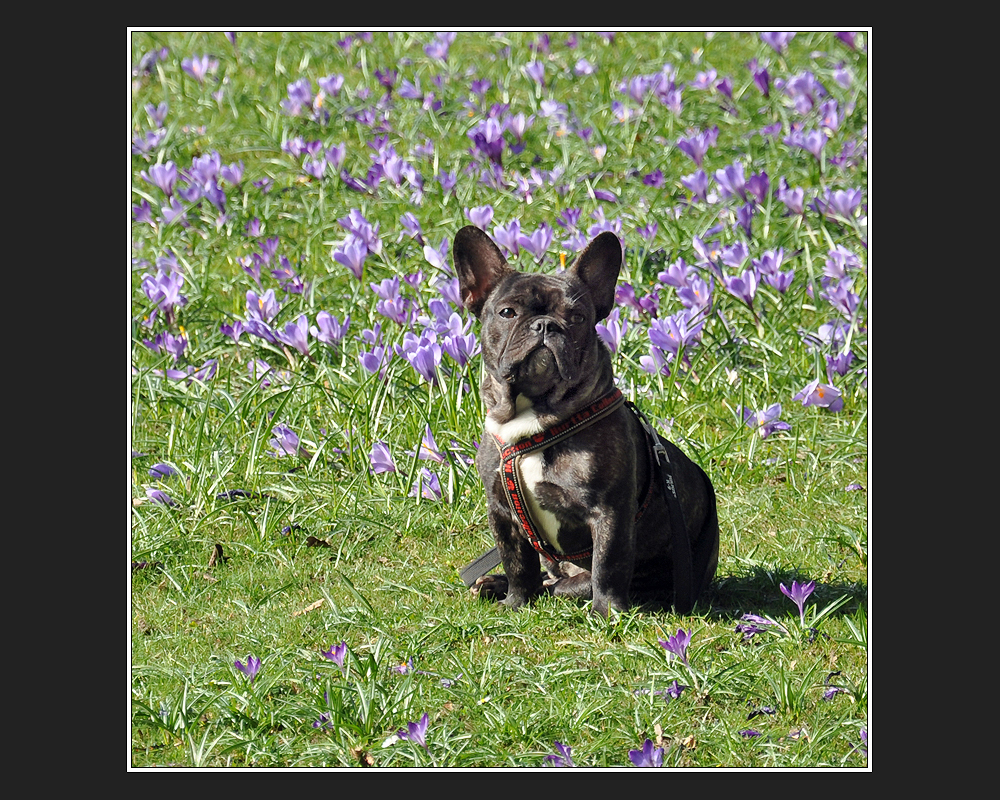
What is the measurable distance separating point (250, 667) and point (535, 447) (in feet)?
4.07

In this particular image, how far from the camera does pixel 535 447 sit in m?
4.36

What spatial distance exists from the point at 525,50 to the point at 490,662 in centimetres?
793

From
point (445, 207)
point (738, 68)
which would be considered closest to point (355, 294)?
point (445, 207)

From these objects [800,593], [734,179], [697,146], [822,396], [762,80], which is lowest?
[800,593]

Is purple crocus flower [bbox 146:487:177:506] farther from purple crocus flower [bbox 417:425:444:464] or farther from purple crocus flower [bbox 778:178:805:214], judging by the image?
purple crocus flower [bbox 778:178:805:214]

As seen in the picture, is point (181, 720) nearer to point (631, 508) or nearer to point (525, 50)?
point (631, 508)

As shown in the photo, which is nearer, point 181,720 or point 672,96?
point 181,720

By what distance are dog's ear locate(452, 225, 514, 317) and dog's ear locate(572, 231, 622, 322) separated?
0.90 feet

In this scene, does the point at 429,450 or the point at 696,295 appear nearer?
the point at 429,450

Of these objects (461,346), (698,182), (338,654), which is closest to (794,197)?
(698,182)

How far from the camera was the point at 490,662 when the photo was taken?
426 cm

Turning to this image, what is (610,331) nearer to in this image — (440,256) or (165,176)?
(440,256)

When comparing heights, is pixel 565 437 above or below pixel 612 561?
above

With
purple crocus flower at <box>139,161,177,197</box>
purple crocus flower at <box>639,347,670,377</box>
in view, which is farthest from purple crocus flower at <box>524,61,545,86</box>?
purple crocus flower at <box>639,347,670,377</box>
